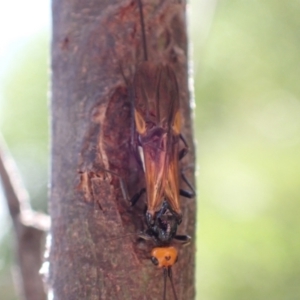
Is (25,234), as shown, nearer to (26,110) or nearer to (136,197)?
(136,197)

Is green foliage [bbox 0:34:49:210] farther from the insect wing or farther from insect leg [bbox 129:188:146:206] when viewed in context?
insect leg [bbox 129:188:146:206]

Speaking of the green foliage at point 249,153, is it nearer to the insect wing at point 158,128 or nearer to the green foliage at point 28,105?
the green foliage at point 28,105

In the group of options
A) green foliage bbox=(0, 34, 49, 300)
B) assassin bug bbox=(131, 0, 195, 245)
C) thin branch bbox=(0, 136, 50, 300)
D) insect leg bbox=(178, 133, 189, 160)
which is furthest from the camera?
green foliage bbox=(0, 34, 49, 300)

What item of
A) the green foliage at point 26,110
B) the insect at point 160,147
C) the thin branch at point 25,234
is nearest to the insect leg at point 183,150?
the insect at point 160,147

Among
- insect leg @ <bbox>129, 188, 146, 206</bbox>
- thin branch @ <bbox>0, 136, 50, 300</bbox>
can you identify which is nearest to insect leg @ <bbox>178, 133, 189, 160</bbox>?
insect leg @ <bbox>129, 188, 146, 206</bbox>

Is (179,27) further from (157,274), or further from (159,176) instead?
(157,274)

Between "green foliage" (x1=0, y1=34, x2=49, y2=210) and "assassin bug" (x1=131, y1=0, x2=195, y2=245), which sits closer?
"assassin bug" (x1=131, y1=0, x2=195, y2=245)

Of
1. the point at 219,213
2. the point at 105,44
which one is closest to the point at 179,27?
the point at 105,44

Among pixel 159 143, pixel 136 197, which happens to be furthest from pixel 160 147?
pixel 136 197
